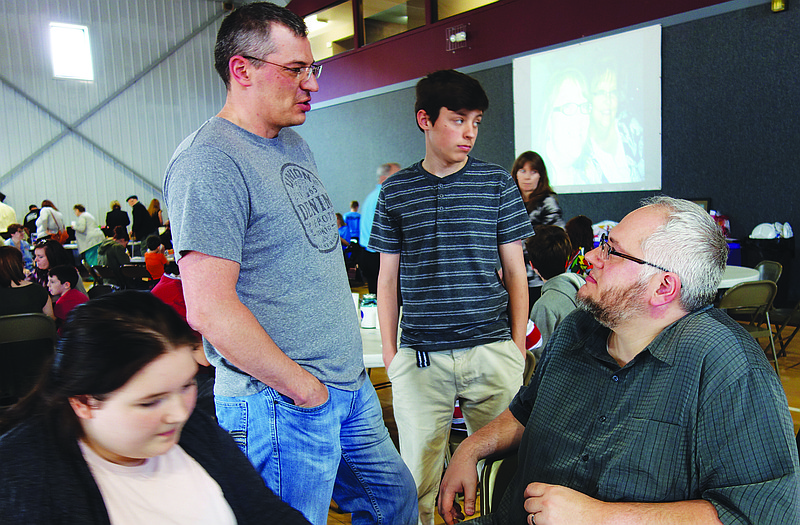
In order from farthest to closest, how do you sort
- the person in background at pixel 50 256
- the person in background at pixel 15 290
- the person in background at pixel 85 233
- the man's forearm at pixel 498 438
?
the person in background at pixel 85 233 < the person in background at pixel 50 256 < the person in background at pixel 15 290 < the man's forearm at pixel 498 438

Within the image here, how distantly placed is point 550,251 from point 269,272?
1707 mm

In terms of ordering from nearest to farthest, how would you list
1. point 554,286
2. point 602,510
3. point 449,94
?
point 602,510 < point 449,94 < point 554,286

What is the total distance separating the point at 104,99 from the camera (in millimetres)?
13078

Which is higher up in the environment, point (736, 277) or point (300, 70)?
point (300, 70)

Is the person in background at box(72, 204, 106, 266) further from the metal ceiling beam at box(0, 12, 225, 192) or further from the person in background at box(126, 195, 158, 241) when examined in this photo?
the metal ceiling beam at box(0, 12, 225, 192)

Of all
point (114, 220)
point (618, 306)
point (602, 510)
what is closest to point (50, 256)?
point (618, 306)

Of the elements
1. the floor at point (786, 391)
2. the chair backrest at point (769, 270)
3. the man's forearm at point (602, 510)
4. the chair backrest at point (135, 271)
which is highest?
the man's forearm at point (602, 510)

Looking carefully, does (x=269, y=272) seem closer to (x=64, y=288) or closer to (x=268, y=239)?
(x=268, y=239)

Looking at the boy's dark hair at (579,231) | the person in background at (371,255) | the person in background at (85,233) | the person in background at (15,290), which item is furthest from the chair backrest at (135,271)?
the boy's dark hair at (579,231)

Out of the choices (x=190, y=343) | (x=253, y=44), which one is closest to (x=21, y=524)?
(x=190, y=343)

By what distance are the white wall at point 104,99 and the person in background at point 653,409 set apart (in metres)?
13.8

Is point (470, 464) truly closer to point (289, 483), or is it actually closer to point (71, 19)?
point (289, 483)

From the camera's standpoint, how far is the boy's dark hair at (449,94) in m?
1.82

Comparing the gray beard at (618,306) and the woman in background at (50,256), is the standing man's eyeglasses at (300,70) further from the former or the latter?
the woman in background at (50,256)
